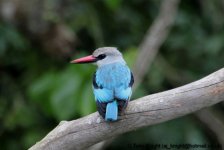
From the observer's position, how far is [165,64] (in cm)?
705

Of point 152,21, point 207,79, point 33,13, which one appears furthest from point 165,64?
point 207,79

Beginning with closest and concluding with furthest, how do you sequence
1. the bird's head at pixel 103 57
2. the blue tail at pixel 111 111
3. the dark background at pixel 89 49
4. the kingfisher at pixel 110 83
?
the blue tail at pixel 111 111
the kingfisher at pixel 110 83
the bird's head at pixel 103 57
the dark background at pixel 89 49

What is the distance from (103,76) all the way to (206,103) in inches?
35.9

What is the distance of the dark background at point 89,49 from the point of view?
6.64 meters

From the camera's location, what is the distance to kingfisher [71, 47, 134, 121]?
424 cm

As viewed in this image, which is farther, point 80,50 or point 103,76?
point 80,50

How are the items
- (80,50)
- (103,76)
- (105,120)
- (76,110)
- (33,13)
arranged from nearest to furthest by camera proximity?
1. (105,120)
2. (103,76)
3. (76,110)
4. (33,13)
5. (80,50)

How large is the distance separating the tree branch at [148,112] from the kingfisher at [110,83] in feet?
0.26

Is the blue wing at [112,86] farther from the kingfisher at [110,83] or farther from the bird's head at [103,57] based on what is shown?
the bird's head at [103,57]

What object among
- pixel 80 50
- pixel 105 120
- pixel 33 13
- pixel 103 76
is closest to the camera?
pixel 105 120

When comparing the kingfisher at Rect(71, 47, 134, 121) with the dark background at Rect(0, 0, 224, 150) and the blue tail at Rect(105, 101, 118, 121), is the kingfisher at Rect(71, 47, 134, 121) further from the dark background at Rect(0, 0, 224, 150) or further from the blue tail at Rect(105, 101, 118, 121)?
the dark background at Rect(0, 0, 224, 150)

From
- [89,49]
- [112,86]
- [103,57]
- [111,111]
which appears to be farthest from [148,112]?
[89,49]

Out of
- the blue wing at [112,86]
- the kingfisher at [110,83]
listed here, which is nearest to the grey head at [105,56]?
the kingfisher at [110,83]

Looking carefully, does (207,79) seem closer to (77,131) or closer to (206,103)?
(206,103)
